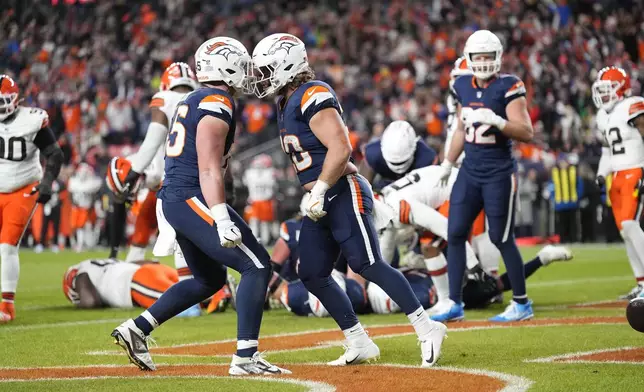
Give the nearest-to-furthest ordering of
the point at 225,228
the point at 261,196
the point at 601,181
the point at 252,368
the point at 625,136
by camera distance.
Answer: the point at 225,228 → the point at 252,368 → the point at 625,136 → the point at 601,181 → the point at 261,196

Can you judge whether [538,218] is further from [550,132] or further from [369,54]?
[369,54]

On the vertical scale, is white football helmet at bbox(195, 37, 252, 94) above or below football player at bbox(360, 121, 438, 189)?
above

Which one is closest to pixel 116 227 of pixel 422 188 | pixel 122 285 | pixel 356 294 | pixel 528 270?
pixel 122 285

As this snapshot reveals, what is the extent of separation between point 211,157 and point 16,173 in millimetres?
3762

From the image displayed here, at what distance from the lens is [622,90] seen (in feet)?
31.9

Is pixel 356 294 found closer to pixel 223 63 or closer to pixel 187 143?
pixel 187 143

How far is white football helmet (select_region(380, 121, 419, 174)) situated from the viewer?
30.7 ft

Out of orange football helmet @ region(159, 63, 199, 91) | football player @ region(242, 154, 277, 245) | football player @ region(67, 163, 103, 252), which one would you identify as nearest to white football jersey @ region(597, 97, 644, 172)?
orange football helmet @ region(159, 63, 199, 91)

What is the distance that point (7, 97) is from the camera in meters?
8.55

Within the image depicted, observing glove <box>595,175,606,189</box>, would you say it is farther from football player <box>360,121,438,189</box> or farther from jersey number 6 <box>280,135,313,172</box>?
jersey number 6 <box>280,135,313,172</box>

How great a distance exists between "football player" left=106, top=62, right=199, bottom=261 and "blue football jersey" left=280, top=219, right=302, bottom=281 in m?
1.25

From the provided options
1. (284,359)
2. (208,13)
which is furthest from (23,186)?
(208,13)

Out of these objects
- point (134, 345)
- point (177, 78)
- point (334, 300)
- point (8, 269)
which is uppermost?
point (177, 78)

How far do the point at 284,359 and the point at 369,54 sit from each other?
69.2ft
